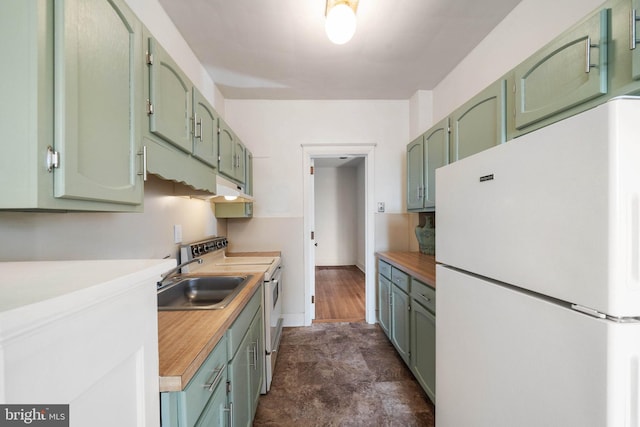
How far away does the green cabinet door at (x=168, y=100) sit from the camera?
0.96 metres

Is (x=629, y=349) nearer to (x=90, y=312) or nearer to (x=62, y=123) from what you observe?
(x=90, y=312)

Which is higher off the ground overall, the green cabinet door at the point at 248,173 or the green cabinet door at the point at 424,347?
the green cabinet door at the point at 248,173

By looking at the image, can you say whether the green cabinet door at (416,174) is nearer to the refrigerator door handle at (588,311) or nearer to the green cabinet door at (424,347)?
the green cabinet door at (424,347)

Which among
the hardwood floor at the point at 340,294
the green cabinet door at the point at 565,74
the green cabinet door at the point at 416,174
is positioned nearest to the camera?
the green cabinet door at the point at 565,74

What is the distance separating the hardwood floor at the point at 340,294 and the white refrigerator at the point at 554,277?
7.03 feet

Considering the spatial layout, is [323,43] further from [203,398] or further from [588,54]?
[203,398]

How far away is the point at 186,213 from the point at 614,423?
85.3 inches

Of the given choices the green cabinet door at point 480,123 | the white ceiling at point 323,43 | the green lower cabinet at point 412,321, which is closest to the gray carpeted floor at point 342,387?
the green lower cabinet at point 412,321

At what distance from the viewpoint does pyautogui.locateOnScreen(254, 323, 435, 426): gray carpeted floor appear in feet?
5.24

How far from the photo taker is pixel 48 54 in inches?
21.9

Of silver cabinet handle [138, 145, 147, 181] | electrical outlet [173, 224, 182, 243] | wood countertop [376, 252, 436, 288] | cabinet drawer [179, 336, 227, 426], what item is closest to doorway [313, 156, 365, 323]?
wood countertop [376, 252, 436, 288]

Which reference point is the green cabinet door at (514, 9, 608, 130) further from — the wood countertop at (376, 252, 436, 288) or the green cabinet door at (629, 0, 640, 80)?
the wood countertop at (376, 252, 436, 288)

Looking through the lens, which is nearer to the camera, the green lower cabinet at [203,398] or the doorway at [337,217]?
the green lower cabinet at [203,398]

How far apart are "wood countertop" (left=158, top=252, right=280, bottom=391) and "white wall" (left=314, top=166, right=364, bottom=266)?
4.64 meters
